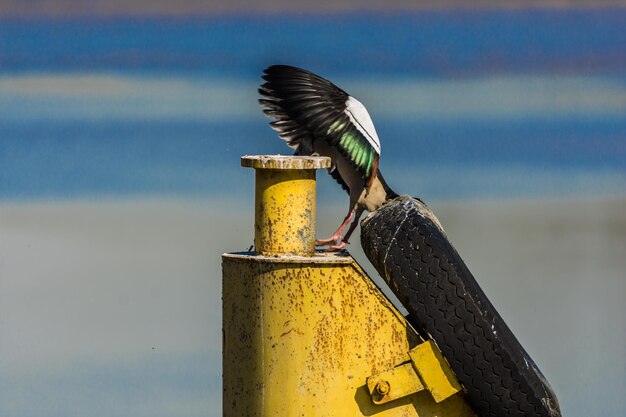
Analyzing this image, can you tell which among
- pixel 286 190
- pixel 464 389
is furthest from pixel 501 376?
pixel 286 190

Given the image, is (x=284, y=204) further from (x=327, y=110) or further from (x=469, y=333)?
(x=327, y=110)

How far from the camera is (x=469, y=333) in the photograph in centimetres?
549

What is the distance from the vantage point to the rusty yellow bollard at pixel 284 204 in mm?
5887

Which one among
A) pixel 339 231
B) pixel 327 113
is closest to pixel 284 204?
pixel 327 113

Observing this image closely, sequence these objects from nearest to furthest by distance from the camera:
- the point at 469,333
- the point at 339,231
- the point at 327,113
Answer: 1. the point at 469,333
2. the point at 327,113
3. the point at 339,231

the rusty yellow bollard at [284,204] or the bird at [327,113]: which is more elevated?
the bird at [327,113]

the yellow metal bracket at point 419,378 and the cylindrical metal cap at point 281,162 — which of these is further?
the cylindrical metal cap at point 281,162

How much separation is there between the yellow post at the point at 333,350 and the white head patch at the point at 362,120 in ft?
6.77

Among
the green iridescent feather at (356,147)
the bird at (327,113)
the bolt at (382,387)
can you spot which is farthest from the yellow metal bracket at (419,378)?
the green iridescent feather at (356,147)

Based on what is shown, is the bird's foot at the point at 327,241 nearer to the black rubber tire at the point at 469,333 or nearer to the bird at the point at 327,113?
the bird at the point at 327,113

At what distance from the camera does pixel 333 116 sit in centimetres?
761

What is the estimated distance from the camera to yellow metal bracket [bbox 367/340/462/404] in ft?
18.1

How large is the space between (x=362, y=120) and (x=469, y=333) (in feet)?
8.30

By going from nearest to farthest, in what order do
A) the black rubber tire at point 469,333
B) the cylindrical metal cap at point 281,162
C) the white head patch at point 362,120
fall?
the black rubber tire at point 469,333
the cylindrical metal cap at point 281,162
the white head patch at point 362,120
